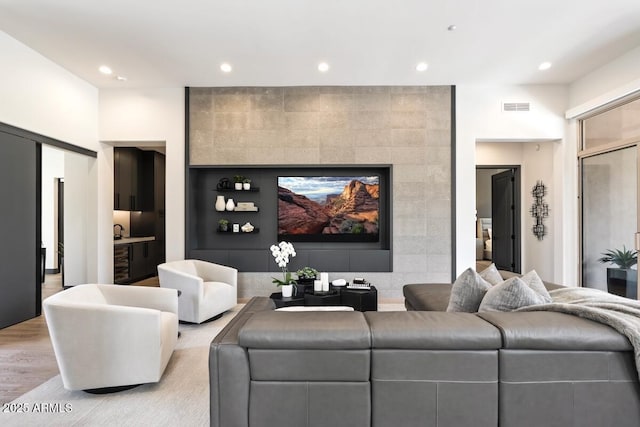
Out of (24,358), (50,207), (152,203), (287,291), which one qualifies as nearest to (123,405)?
(24,358)

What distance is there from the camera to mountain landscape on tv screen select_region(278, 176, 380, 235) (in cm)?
554

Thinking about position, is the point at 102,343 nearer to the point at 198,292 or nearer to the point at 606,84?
the point at 198,292

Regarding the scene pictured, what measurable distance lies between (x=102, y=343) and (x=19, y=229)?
283 cm

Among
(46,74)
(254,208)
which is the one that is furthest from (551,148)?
(46,74)

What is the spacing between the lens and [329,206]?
18.2 ft

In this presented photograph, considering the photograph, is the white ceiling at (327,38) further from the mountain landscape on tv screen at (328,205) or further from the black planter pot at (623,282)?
the black planter pot at (623,282)

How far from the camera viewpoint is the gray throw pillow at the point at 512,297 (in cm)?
199

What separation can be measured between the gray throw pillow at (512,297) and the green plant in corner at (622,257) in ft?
11.1

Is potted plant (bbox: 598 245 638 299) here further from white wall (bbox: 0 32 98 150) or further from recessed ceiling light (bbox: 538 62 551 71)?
white wall (bbox: 0 32 98 150)

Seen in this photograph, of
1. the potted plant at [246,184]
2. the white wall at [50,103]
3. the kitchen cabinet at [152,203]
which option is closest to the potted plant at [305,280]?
the potted plant at [246,184]

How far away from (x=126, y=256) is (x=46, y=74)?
10.6ft

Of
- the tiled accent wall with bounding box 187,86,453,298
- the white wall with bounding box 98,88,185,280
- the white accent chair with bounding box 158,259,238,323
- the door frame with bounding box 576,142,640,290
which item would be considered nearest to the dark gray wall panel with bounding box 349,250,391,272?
the tiled accent wall with bounding box 187,86,453,298

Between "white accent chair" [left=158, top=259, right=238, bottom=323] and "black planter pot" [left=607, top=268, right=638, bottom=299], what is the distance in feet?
16.5

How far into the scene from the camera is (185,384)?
8.38 ft
